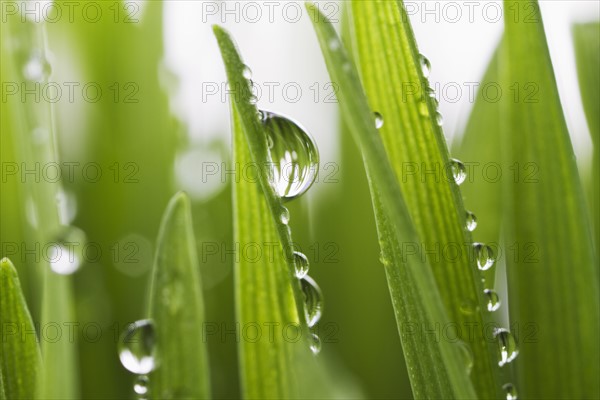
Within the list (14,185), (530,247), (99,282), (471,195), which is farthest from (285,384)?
(14,185)

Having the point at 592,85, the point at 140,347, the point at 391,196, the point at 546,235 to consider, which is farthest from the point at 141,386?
the point at 592,85

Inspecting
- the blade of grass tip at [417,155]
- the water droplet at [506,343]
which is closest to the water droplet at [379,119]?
the blade of grass tip at [417,155]

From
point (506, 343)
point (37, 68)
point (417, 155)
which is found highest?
point (37, 68)

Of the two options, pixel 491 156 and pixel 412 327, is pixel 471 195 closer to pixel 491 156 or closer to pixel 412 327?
pixel 491 156

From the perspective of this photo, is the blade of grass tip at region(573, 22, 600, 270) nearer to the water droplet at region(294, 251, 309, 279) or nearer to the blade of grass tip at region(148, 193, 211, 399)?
the water droplet at region(294, 251, 309, 279)

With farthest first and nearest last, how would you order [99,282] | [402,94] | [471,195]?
[99,282], [471,195], [402,94]

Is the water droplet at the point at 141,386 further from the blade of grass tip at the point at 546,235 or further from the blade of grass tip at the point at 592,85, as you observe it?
the blade of grass tip at the point at 592,85

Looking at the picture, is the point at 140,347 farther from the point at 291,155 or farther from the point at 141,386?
the point at 291,155
